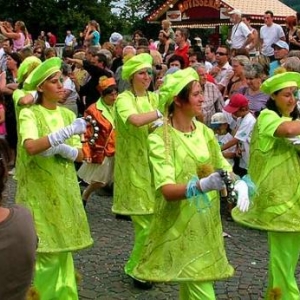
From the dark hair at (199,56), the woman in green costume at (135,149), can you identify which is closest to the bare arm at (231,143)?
the woman in green costume at (135,149)

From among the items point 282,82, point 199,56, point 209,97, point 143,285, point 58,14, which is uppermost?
point 282,82

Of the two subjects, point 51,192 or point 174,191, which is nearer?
point 174,191

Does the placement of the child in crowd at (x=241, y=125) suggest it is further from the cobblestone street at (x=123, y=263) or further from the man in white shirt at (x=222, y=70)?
the man in white shirt at (x=222, y=70)

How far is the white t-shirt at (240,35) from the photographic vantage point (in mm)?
12859

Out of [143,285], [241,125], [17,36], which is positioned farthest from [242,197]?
[17,36]

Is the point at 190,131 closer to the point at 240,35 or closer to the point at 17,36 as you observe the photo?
the point at 240,35

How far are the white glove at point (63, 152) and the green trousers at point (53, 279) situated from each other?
2.22 feet

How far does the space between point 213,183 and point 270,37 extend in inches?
364

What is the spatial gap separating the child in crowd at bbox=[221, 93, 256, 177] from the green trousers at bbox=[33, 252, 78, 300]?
3.48 metres

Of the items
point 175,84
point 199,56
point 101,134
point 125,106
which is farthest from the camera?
point 199,56

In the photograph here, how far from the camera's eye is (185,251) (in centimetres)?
420

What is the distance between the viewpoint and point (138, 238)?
5820 millimetres

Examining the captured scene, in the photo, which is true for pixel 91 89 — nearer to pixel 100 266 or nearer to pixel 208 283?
pixel 100 266

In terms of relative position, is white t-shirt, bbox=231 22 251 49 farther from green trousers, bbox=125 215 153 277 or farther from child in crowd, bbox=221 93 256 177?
green trousers, bbox=125 215 153 277
